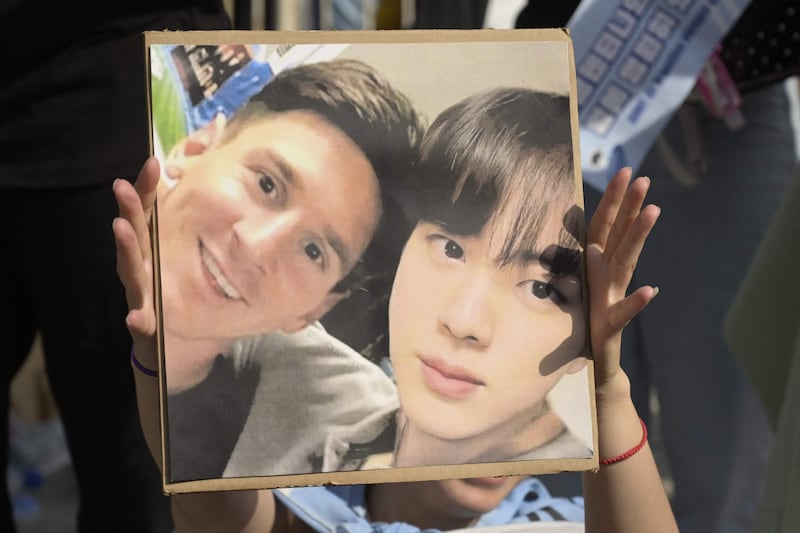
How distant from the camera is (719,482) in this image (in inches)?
59.5

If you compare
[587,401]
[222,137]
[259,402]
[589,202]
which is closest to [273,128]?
[222,137]

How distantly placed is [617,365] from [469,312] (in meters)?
0.13

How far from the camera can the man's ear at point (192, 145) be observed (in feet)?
2.18

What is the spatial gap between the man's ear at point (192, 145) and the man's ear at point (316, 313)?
13 cm

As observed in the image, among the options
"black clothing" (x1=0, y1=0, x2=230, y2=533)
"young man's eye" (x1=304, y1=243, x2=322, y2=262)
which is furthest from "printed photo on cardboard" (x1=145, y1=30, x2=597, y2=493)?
"black clothing" (x1=0, y1=0, x2=230, y2=533)

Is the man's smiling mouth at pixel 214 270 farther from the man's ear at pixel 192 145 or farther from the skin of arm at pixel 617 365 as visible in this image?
the skin of arm at pixel 617 365

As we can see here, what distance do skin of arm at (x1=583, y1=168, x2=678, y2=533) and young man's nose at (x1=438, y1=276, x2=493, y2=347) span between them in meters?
0.08

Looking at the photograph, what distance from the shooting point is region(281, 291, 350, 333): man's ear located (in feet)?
2.21

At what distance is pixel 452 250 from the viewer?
0.69m

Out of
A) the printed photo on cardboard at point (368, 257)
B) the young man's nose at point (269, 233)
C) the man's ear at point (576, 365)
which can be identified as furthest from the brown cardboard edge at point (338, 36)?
the man's ear at point (576, 365)

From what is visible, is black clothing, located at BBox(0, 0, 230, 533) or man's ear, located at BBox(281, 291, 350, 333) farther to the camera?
black clothing, located at BBox(0, 0, 230, 533)

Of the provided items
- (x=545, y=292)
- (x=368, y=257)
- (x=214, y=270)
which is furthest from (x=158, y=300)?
(x=545, y=292)

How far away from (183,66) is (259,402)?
25 centimetres

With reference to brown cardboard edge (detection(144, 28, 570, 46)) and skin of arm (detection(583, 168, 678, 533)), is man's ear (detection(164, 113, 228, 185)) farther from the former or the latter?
skin of arm (detection(583, 168, 678, 533))
